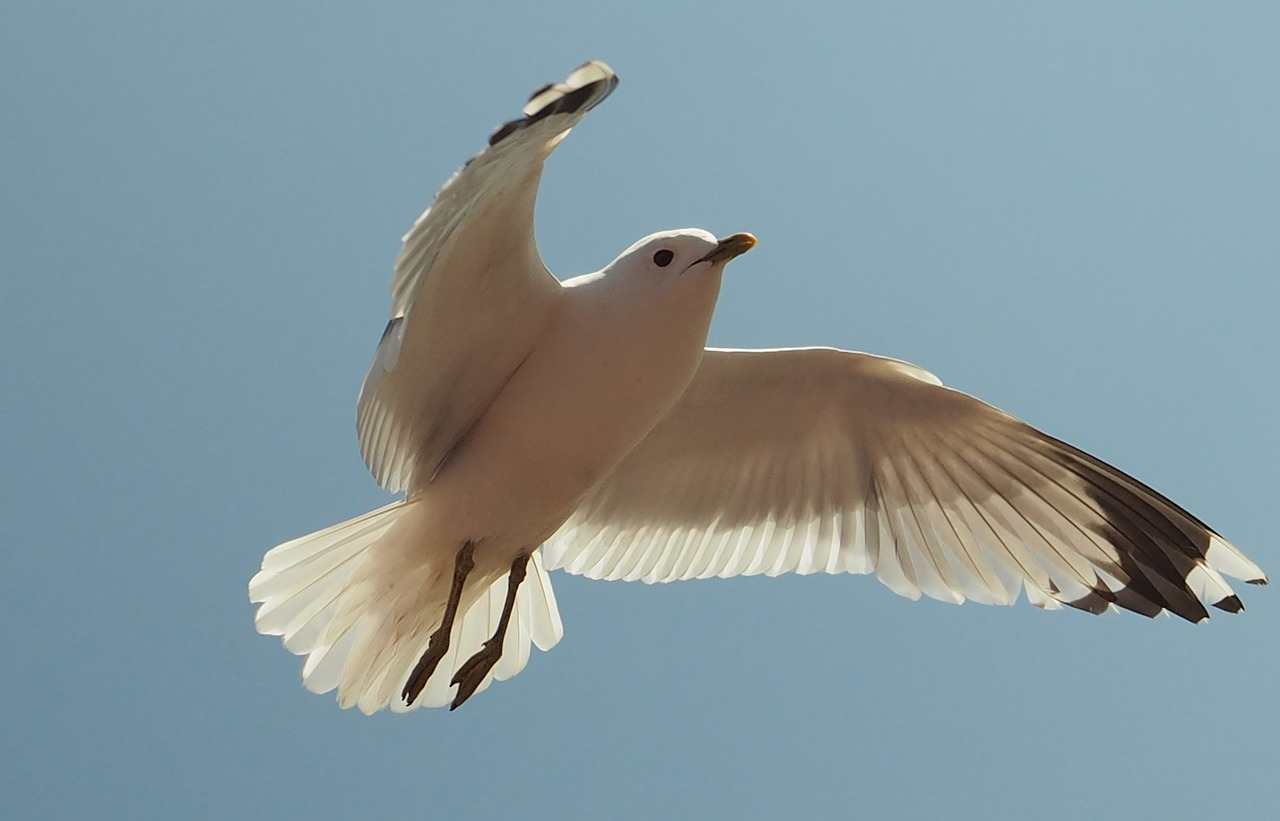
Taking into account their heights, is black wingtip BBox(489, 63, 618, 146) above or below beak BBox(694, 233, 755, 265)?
above

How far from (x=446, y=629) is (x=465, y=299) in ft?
2.62

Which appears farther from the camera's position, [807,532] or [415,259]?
[807,532]

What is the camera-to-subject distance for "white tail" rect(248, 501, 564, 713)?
3.65 m

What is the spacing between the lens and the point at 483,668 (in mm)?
3744

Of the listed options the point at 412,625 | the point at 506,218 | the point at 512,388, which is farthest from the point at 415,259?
the point at 412,625

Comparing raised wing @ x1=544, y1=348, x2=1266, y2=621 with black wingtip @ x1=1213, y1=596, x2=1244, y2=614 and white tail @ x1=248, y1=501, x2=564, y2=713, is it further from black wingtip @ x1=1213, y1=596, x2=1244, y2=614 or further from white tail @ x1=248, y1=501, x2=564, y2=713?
white tail @ x1=248, y1=501, x2=564, y2=713

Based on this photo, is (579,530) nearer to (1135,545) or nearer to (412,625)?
(412,625)

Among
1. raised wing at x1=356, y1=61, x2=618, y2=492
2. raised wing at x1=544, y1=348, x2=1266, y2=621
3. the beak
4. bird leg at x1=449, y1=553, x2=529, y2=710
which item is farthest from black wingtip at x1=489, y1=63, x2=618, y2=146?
bird leg at x1=449, y1=553, x2=529, y2=710

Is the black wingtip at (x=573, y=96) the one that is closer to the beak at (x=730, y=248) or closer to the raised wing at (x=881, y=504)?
the beak at (x=730, y=248)

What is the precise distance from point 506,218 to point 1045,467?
1.73 m

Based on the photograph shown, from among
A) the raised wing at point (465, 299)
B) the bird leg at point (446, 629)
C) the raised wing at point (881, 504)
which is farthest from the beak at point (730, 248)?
the bird leg at point (446, 629)

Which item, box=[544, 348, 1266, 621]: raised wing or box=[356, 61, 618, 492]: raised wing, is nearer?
box=[356, 61, 618, 492]: raised wing

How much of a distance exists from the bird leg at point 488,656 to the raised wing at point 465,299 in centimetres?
32

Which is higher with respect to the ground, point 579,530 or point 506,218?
point 506,218
